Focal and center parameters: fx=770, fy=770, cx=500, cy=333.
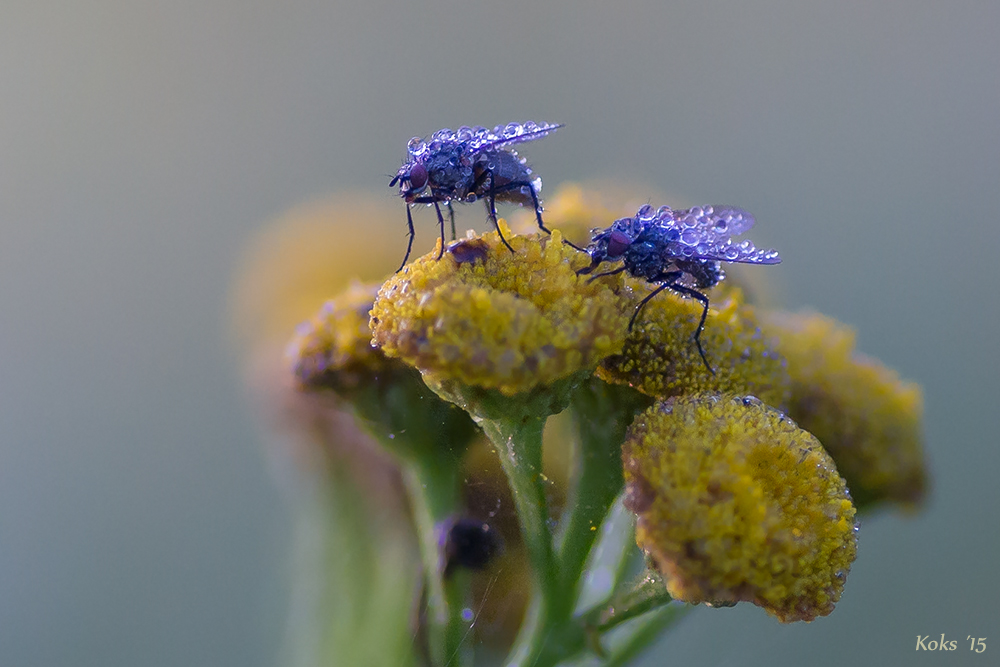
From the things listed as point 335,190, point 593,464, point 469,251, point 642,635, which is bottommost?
point 642,635

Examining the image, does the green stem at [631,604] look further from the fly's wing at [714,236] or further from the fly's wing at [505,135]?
the fly's wing at [505,135]

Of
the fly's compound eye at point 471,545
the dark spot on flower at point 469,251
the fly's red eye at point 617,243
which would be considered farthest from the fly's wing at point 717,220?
the fly's compound eye at point 471,545

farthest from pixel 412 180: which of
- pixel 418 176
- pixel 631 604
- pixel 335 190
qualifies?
pixel 335 190

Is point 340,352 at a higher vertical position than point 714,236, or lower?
lower

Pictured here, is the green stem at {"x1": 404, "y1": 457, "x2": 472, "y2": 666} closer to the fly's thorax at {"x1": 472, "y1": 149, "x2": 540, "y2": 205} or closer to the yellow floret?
the yellow floret

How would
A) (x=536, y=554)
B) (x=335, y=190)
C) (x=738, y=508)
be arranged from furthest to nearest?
(x=335, y=190), (x=536, y=554), (x=738, y=508)

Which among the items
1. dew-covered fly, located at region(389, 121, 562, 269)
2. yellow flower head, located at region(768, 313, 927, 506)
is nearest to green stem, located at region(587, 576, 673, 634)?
yellow flower head, located at region(768, 313, 927, 506)

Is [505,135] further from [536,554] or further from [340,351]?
[536,554]
